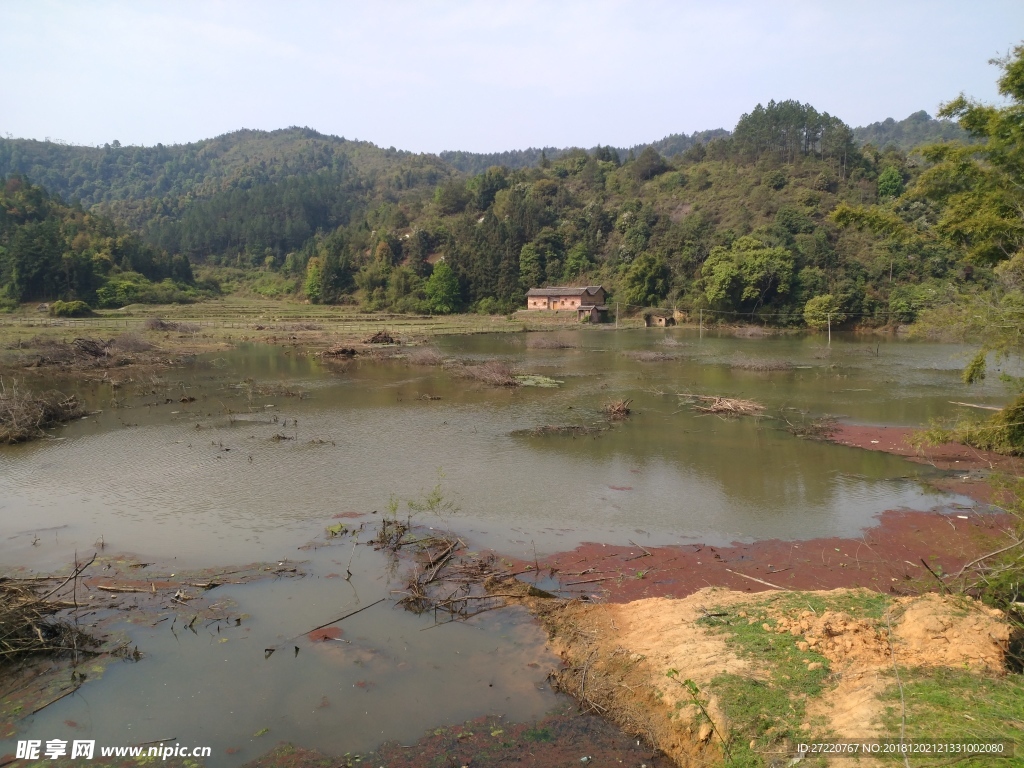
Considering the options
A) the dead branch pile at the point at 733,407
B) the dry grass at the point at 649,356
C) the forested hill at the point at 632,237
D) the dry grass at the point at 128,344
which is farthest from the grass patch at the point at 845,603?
the forested hill at the point at 632,237

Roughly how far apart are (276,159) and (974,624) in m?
217

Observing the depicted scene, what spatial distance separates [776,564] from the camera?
10.3 meters

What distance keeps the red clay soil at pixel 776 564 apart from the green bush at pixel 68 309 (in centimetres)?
5762

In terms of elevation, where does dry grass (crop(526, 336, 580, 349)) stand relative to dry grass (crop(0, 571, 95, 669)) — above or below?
above

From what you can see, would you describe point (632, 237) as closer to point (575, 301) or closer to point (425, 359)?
point (575, 301)

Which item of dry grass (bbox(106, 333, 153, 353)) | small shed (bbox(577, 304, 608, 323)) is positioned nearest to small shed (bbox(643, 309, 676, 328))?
small shed (bbox(577, 304, 608, 323))

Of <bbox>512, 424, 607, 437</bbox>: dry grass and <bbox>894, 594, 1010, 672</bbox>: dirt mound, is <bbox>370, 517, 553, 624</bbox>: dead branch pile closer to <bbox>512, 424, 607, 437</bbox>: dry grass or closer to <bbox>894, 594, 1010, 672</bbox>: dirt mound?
<bbox>894, 594, 1010, 672</bbox>: dirt mound

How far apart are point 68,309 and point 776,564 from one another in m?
60.4

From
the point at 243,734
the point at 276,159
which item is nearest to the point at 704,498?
the point at 243,734

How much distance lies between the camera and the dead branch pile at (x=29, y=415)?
17250mm

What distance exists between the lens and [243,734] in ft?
20.9

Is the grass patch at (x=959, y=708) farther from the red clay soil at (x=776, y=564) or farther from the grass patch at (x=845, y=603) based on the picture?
the red clay soil at (x=776, y=564)

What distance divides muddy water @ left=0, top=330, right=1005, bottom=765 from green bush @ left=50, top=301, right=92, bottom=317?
104 feet

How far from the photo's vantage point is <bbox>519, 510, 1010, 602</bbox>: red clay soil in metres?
9.45
